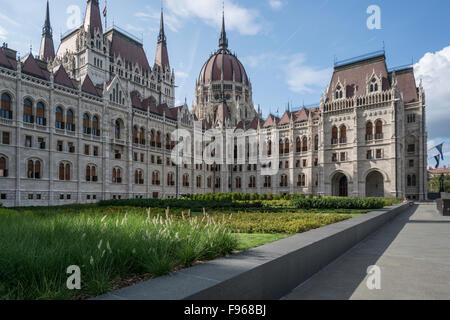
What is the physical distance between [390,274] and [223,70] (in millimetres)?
82997

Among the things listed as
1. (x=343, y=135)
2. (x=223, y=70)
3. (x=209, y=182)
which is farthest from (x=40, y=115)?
(x=223, y=70)

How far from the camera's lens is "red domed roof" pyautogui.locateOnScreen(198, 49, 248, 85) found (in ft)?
278

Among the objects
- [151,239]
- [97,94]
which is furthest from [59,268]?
[97,94]

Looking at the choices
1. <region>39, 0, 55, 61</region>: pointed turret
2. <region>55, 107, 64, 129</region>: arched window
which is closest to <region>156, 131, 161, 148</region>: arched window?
<region>55, 107, 64, 129</region>: arched window

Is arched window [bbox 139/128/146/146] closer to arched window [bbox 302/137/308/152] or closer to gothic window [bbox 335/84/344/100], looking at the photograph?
arched window [bbox 302/137/308/152]

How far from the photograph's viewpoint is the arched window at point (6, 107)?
3281cm

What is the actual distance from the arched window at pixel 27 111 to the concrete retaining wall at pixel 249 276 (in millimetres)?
37731

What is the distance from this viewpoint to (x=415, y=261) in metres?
7.69

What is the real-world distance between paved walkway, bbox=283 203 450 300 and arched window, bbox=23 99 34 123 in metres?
37.9

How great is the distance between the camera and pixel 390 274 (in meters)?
6.55

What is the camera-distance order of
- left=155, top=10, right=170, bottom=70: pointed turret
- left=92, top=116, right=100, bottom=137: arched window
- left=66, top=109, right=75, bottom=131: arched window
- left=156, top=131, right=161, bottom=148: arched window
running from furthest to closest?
left=155, top=10, right=170, bottom=70: pointed turret, left=156, top=131, right=161, bottom=148: arched window, left=92, top=116, right=100, bottom=137: arched window, left=66, top=109, right=75, bottom=131: arched window

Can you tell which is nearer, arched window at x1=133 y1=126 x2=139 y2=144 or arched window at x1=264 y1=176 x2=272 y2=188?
arched window at x1=133 y1=126 x2=139 y2=144

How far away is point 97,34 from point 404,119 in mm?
56167

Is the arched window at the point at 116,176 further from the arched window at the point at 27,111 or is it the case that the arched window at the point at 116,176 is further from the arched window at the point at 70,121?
the arched window at the point at 27,111
